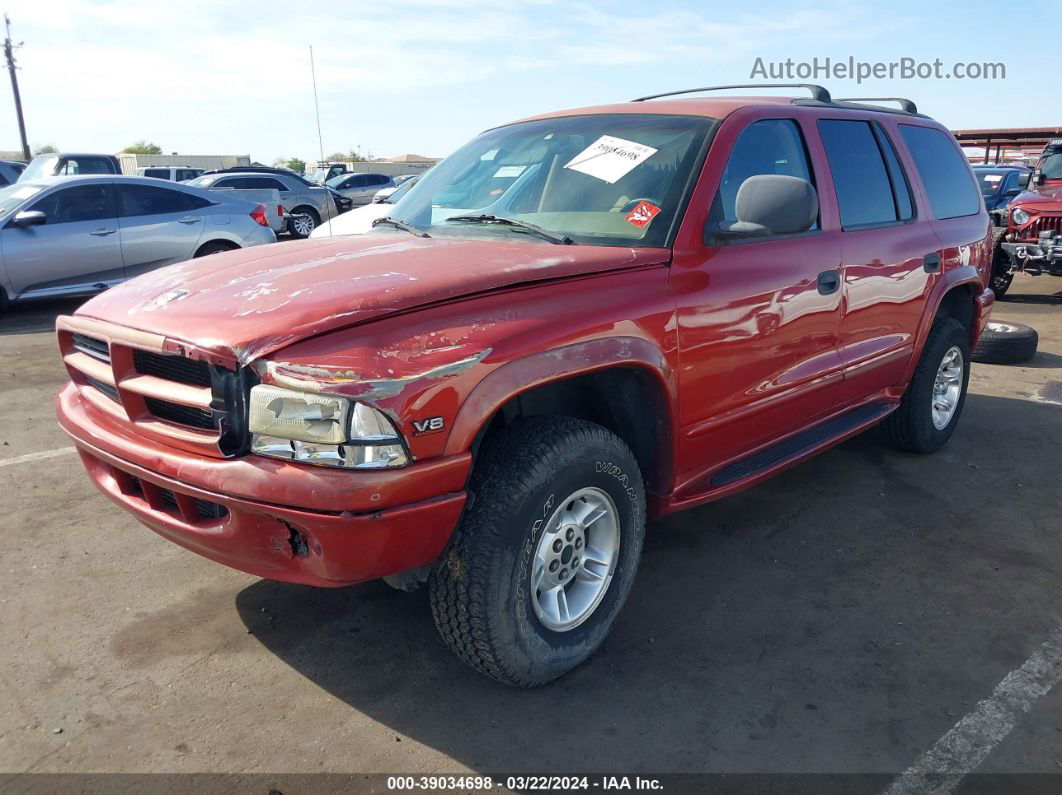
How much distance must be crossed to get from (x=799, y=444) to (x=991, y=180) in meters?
13.4

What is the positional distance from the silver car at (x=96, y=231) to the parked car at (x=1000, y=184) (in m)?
12.0

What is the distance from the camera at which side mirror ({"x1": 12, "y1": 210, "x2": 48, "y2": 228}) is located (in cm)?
834

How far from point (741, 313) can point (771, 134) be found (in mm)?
911

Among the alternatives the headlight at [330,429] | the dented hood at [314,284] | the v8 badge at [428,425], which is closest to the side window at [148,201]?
the dented hood at [314,284]

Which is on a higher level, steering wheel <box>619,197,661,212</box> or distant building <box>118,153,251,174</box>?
distant building <box>118,153,251,174</box>

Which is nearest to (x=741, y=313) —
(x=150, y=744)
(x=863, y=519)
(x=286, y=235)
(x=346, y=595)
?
(x=863, y=519)

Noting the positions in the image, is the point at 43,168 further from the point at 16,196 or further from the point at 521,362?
the point at 521,362

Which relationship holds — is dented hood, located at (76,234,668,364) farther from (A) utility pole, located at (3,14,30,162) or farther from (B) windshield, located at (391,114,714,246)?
(A) utility pole, located at (3,14,30,162)

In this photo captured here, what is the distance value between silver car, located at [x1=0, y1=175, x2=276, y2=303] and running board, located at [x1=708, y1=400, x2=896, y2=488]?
7.72m

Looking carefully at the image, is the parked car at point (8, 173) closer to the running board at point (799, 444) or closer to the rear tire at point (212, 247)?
the rear tire at point (212, 247)

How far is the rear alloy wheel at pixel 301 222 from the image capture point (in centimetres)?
1855

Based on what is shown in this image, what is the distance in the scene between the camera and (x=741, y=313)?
3.10 metres

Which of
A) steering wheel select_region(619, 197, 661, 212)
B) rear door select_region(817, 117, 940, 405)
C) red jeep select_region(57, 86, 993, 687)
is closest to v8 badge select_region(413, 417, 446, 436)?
red jeep select_region(57, 86, 993, 687)

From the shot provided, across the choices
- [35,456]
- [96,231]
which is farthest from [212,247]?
[35,456]
